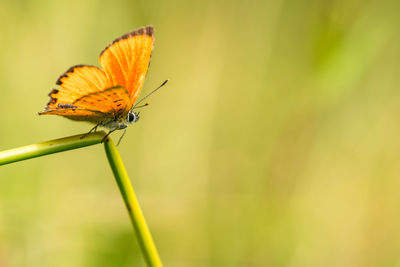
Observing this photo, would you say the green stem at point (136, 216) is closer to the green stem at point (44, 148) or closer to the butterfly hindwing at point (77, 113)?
the green stem at point (44, 148)

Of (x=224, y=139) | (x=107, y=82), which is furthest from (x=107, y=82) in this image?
(x=224, y=139)

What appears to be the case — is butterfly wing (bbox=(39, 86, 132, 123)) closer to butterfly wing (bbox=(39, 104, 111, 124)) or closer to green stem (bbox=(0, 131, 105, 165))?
butterfly wing (bbox=(39, 104, 111, 124))

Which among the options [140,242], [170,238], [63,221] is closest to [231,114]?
[170,238]

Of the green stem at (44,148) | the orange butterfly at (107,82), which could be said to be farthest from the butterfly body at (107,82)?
the green stem at (44,148)

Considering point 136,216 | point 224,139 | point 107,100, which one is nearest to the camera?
point 136,216

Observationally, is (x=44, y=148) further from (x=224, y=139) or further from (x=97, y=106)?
(x=224, y=139)
